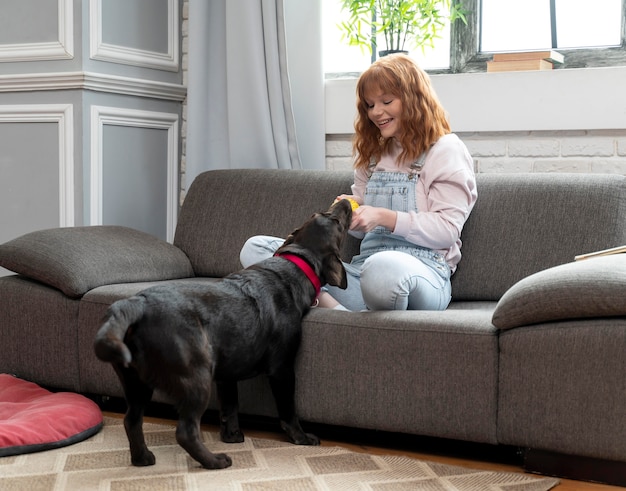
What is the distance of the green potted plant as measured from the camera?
3336mm

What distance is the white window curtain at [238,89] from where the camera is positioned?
339 cm

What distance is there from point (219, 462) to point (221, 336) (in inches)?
11.4

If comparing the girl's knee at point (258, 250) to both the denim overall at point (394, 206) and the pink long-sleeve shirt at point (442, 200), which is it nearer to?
the denim overall at point (394, 206)

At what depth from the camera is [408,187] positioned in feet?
8.39

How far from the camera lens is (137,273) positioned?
281 cm

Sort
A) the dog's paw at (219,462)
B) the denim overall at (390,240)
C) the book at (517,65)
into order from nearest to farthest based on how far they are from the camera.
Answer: the dog's paw at (219,462)
the denim overall at (390,240)
the book at (517,65)

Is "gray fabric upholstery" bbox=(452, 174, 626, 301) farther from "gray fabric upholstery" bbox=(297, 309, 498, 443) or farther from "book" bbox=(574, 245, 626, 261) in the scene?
"gray fabric upholstery" bbox=(297, 309, 498, 443)

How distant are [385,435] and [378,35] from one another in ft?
5.89

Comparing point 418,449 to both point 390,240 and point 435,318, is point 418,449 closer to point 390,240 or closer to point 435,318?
point 435,318

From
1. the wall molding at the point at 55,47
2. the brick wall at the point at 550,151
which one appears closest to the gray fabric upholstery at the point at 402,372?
the brick wall at the point at 550,151

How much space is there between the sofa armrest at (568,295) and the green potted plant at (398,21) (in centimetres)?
154

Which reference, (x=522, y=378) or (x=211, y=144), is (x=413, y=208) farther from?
(x=211, y=144)

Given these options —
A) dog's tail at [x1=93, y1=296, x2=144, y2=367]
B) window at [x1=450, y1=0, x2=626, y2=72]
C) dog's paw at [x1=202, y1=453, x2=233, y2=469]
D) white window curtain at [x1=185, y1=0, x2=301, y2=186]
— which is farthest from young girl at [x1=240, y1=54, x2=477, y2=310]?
window at [x1=450, y1=0, x2=626, y2=72]

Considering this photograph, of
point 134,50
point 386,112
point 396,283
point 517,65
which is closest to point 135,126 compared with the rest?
point 134,50
